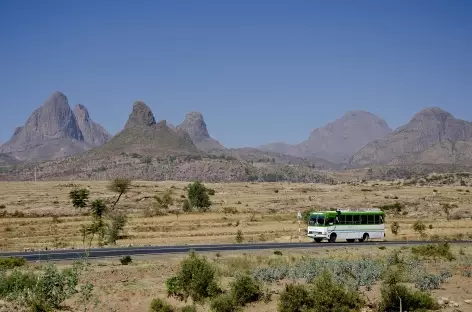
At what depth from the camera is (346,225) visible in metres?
49.9

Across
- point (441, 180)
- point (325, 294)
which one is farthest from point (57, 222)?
point (441, 180)

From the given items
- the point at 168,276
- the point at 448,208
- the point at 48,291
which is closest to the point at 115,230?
the point at 168,276

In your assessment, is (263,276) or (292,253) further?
(292,253)

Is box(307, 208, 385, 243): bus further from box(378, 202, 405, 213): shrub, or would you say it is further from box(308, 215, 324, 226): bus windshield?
box(378, 202, 405, 213): shrub

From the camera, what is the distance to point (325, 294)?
2073 centimetres

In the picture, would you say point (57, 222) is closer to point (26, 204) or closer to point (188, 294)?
point (26, 204)

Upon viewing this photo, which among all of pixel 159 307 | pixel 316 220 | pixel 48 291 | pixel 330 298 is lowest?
pixel 159 307

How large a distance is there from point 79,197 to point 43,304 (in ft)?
201

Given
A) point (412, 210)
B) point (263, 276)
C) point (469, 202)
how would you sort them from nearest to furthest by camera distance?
point (263, 276) < point (412, 210) < point (469, 202)

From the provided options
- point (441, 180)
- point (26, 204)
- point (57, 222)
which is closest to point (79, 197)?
point (57, 222)

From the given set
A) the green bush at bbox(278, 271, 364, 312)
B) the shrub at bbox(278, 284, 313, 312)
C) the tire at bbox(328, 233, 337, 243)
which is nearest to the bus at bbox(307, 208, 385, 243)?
the tire at bbox(328, 233, 337, 243)

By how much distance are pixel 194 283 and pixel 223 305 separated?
2613mm

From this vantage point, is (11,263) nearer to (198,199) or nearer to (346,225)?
(346,225)

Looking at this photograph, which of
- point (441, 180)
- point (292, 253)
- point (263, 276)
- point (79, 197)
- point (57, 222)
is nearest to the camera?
point (263, 276)
